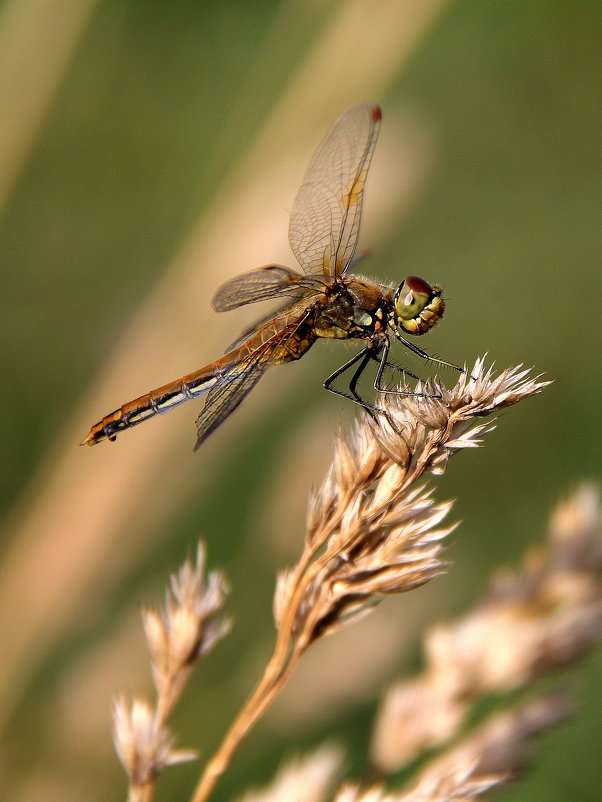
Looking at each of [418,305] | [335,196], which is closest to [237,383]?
[418,305]

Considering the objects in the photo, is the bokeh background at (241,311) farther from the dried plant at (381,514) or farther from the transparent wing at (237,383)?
the transparent wing at (237,383)

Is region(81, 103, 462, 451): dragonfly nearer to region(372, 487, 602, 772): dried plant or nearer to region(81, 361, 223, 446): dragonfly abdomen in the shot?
region(81, 361, 223, 446): dragonfly abdomen

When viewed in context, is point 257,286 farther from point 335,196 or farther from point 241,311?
point 335,196

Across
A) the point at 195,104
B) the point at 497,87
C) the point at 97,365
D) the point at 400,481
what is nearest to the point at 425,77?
the point at 497,87

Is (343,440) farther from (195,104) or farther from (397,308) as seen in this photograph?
(195,104)

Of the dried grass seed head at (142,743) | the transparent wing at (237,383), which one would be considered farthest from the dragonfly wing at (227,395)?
the dried grass seed head at (142,743)

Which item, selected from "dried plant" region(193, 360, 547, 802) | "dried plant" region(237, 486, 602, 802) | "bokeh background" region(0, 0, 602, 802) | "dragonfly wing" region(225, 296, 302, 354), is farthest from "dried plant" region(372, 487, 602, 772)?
"dragonfly wing" region(225, 296, 302, 354)
